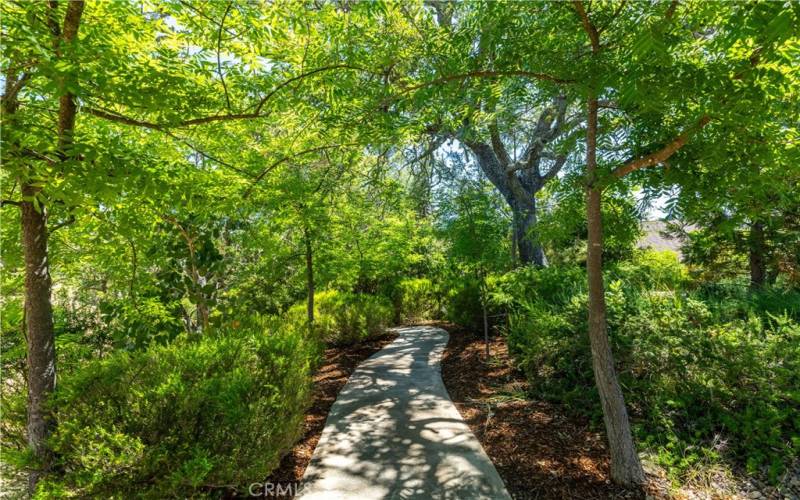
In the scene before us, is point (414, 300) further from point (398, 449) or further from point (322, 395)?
point (398, 449)

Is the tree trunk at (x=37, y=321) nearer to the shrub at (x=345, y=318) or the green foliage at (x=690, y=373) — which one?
the green foliage at (x=690, y=373)

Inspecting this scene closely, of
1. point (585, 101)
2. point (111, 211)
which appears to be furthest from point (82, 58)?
point (585, 101)

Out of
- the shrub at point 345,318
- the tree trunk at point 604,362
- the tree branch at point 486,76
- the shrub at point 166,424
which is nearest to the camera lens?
the shrub at point 166,424

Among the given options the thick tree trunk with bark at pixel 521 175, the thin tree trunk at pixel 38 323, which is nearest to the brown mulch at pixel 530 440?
the thin tree trunk at pixel 38 323

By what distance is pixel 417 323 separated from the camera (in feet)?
37.3

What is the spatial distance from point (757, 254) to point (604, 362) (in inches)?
322

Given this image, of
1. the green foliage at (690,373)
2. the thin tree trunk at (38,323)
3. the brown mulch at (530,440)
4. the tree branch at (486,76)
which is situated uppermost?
the tree branch at (486,76)

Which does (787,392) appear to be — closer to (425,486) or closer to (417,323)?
(425,486)

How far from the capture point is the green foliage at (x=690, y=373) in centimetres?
329

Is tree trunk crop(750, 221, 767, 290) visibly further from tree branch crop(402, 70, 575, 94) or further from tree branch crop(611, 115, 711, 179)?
tree branch crop(402, 70, 575, 94)

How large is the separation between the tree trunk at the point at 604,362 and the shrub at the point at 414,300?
840 centimetres

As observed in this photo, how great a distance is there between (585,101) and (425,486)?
136 inches

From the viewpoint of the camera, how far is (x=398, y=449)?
141 inches

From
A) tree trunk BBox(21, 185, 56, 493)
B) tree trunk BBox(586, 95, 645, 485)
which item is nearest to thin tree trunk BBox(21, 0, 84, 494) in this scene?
tree trunk BBox(21, 185, 56, 493)
